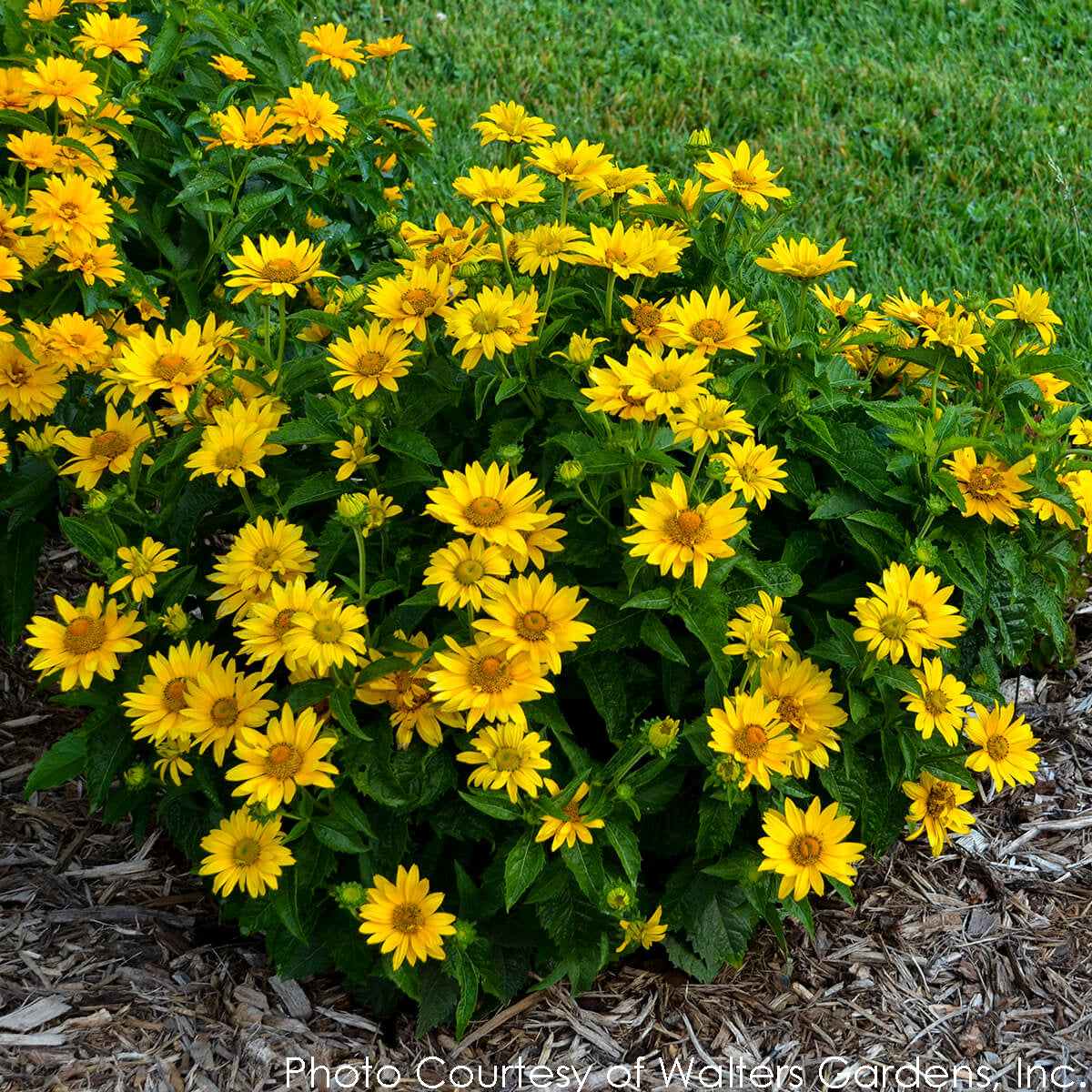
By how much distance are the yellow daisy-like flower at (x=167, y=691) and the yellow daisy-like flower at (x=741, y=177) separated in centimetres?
126

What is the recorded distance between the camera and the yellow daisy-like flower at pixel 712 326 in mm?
2107

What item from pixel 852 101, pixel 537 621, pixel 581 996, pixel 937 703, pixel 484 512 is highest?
pixel 484 512

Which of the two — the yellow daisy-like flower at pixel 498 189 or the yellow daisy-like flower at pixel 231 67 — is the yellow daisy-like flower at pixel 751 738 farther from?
the yellow daisy-like flower at pixel 231 67

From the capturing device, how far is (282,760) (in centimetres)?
190

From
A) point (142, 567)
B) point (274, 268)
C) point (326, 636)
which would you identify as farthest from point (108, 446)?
point (326, 636)

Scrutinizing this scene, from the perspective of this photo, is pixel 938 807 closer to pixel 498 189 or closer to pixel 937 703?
pixel 937 703

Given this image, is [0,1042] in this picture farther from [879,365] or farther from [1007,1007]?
[879,365]

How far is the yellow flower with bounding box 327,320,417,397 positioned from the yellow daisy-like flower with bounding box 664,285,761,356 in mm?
469

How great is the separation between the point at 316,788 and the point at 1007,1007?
148cm

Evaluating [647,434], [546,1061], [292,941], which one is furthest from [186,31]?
[546,1061]

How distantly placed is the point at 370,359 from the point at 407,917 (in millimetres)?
940

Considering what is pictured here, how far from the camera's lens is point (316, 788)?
6.82 ft

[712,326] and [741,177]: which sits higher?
[741,177]

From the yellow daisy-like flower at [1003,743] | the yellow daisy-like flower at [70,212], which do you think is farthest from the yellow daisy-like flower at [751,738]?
Result: the yellow daisy-like flower at [70,212]
